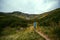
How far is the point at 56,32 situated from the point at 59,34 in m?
1.42

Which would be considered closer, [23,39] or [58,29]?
[58,29]

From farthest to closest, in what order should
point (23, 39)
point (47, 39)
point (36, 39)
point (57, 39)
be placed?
point (23, 39), point (36, 39), point (47, 39), point (57, 39)

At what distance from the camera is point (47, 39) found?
1098 inches

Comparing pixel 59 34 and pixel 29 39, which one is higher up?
pixel 59 34

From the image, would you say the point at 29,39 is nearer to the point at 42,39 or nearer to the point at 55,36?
the point at 42,39

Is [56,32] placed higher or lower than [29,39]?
higher

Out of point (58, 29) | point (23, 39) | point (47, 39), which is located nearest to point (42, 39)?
point (47, 39)

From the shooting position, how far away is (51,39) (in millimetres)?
26875

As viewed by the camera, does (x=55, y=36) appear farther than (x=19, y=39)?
No

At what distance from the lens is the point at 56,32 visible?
28625 mm

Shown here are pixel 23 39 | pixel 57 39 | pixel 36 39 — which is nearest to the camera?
pixel 57 39

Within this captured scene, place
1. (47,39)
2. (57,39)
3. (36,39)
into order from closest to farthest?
(57,39) < (47,39) < (36,39)

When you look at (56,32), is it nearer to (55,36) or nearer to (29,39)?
(55,36)

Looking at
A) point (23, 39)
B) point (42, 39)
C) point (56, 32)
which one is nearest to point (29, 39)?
point (23, 39)
